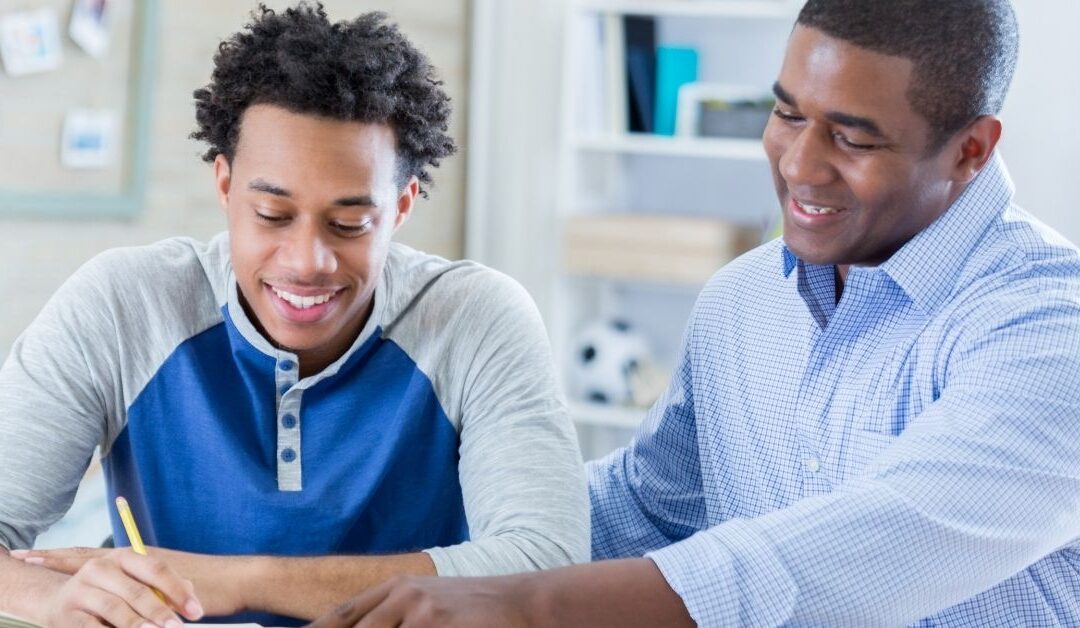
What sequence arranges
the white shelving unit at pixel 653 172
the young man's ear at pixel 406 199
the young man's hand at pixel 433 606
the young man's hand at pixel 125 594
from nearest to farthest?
1. the young man's hand at pixel 433 606
2. the young man's hand at pixel 125 594
3. the young man's ear at pixel 406 199
4. the white shelving unit at pixel 653 172

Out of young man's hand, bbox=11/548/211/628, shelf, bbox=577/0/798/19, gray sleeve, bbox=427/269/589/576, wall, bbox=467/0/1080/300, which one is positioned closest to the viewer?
young man's hand, bbox=11/548/211/628

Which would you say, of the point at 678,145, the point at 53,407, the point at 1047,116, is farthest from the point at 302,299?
the point at 1047,116

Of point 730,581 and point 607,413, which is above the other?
point 730,581

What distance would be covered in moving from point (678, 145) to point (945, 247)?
229cm

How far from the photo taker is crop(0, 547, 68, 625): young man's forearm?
4.24ft

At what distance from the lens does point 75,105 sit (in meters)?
2.53

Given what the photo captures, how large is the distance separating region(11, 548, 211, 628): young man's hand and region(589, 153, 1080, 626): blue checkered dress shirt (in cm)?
41

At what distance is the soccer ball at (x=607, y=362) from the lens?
Result: 379 cm

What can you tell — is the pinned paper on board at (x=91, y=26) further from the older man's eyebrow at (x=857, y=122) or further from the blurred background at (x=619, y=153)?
the older man's eyebrow at (x=857, y=122)

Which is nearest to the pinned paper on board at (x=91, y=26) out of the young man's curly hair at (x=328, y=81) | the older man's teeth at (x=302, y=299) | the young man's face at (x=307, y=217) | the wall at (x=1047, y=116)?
the young man's curly hair at (x=328, y=81)

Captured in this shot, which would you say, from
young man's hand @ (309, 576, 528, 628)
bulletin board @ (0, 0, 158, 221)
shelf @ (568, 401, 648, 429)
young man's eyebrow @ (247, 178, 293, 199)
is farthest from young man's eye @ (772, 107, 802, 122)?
shelf @ (568, 401, 648, 429)

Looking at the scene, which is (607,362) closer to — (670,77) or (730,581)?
(670,77)

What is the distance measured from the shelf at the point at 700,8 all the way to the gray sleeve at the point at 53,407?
2.36 meters

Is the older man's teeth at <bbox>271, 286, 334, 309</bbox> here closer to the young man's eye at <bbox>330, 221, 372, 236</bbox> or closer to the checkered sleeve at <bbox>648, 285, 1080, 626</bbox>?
the young man's eye at <bbox>330, 221, 372, 236</bbox>
